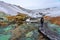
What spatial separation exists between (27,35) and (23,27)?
102mm

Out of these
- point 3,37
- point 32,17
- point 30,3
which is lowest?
point 3,37

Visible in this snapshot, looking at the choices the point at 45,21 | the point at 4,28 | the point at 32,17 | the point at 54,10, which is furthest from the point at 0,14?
the point at 54,10

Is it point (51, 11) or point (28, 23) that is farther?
point (51, 11)

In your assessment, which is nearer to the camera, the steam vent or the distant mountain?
the steam vent

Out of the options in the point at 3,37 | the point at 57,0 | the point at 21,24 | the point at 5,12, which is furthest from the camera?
the point at 57,0

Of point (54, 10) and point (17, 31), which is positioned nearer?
point (17, 31)

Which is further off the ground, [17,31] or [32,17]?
[32,17]

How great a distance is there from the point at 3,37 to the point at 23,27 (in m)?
0.20

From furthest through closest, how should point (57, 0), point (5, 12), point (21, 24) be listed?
point (57, 0) → point (5, 12) → point (21, 24)

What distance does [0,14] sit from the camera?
1352 millimetres

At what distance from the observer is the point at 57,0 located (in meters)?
1.50

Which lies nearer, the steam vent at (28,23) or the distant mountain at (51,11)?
the steam vent at (28,23)

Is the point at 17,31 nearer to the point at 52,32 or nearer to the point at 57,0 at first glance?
the point at 52,32

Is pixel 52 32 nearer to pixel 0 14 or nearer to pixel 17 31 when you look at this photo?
pixel 17 31
